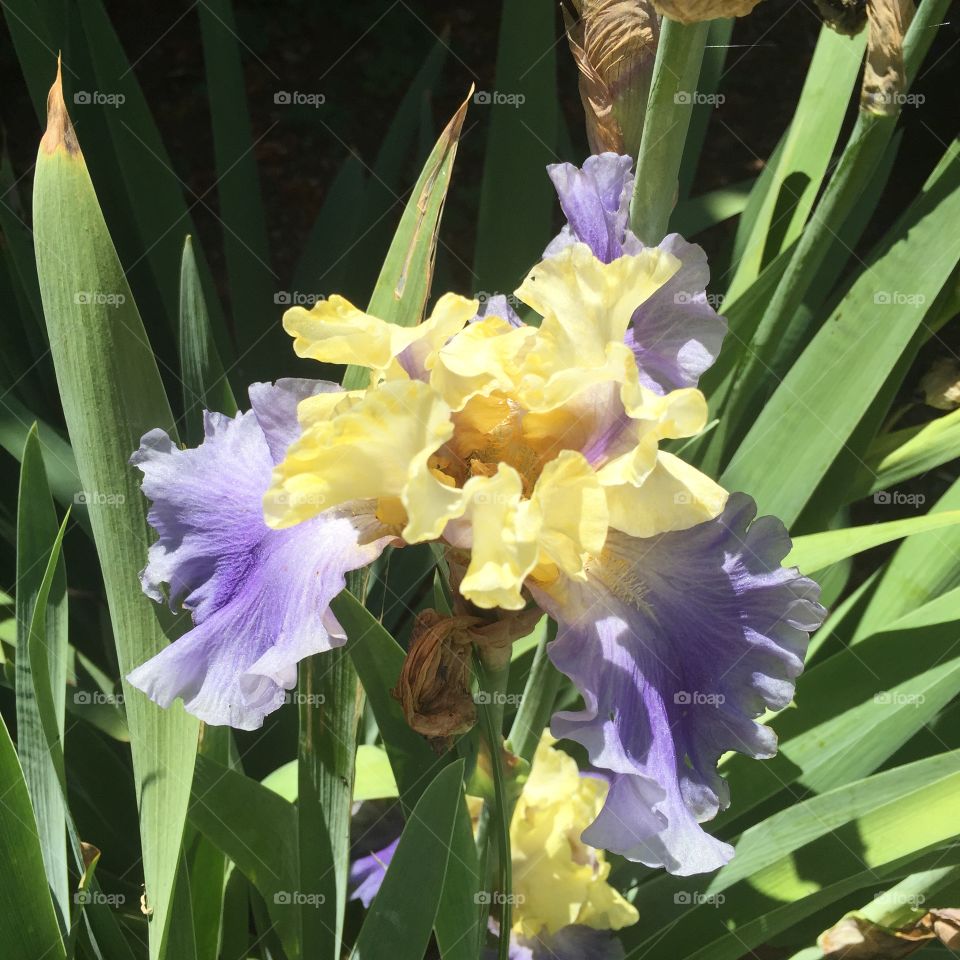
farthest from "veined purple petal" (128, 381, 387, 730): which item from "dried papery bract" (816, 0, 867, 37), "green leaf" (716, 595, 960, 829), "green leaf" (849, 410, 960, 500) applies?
"green leaf" (849, 410, 960, 500)

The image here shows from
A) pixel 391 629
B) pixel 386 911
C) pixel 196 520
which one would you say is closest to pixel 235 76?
pixel 391 629

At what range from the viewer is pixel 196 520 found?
868 millimetres

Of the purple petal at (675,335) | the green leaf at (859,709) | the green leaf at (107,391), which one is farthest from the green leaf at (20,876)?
the green leaf at (859,709)

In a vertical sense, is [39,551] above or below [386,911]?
above

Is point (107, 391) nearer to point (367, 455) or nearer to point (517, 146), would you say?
point (367, 455)

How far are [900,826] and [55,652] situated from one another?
0.83 meters

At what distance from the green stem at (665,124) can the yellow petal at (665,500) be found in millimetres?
256

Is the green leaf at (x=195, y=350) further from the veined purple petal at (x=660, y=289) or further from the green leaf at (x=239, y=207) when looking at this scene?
the green leaf at (x=239, y=207)

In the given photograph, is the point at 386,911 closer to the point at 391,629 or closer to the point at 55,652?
the point at 55,652

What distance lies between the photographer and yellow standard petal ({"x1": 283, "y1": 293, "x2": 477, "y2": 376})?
0.80 meters

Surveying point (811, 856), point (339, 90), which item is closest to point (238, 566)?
point (811, 856)

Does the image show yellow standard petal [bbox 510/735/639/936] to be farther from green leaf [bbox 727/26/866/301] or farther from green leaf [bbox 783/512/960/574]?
green leaf [bbox 727/26/866/301]

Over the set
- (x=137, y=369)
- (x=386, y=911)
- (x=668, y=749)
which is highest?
(x=137, y=369)

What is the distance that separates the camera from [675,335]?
889mm
